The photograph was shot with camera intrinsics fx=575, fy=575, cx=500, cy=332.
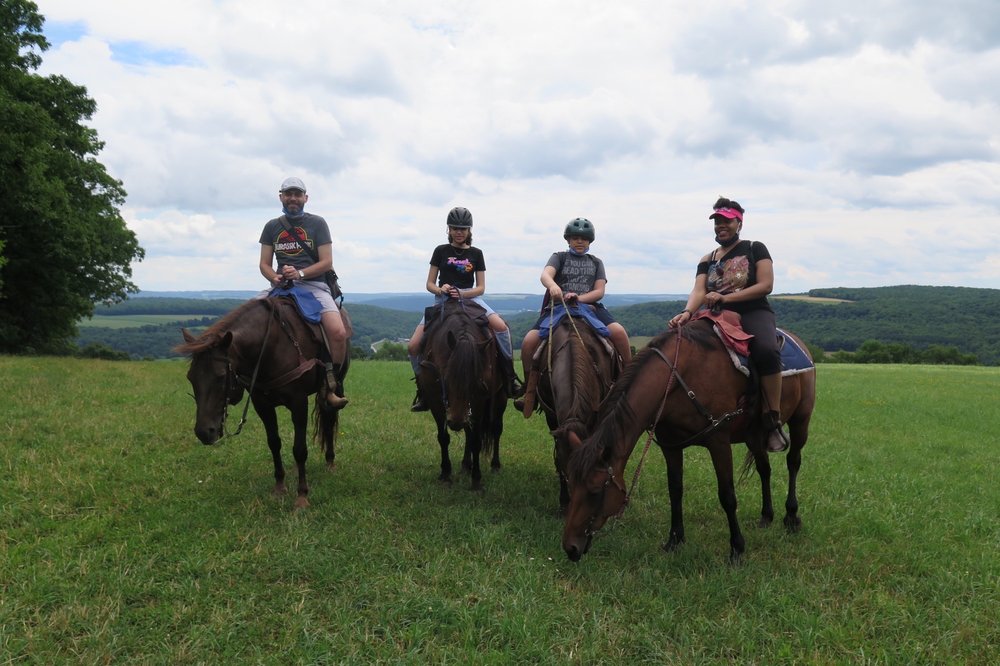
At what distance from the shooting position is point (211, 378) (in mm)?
5500

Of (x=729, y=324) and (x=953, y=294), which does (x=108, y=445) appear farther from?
(x=953, y=294)

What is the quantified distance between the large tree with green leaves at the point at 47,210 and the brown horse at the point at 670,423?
76.1 feet

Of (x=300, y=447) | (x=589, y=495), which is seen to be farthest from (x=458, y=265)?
(x=589, y=495)

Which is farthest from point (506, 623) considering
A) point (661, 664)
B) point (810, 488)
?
point (810, 488)

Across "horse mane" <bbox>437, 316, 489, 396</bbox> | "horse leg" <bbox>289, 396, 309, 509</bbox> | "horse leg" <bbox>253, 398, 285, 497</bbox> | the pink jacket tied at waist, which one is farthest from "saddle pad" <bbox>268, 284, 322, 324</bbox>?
the pink jacket tied at waist

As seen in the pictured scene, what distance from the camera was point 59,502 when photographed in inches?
242

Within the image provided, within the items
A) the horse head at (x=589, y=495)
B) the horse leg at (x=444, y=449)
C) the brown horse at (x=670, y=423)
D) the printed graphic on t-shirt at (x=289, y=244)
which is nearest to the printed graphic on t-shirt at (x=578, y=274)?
the brown horse at (x=670, y=423)

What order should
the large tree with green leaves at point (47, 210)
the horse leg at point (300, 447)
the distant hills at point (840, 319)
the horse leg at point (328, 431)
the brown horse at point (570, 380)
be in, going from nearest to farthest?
1. the brown horse at point (570, 380)
2. the horse leg at point (300, 447)
3. the horse leg at point (328, 431)
4. the large tree with green leaves at point (47, 210)
5. the distant hills at point (840, 319)

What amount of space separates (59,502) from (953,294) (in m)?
157

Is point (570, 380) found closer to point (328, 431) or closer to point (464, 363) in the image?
point (464, 363)

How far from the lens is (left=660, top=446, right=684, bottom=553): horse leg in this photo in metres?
5.53

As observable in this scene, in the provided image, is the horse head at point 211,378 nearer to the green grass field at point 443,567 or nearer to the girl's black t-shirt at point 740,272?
the green grass field at point 443,567

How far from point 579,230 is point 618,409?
3.09 metres

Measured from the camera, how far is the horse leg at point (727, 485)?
5.23 meters
